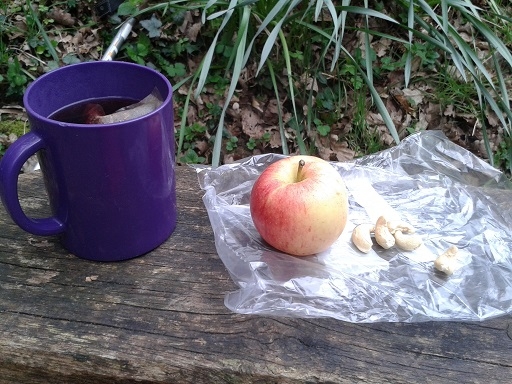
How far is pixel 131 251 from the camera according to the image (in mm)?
694

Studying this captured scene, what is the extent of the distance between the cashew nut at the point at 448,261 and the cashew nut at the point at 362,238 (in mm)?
97

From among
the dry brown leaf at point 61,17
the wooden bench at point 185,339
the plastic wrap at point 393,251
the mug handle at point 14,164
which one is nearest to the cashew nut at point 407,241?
the plastic wrap at point 393,251

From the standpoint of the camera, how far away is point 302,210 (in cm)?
69

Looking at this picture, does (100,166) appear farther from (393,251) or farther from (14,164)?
(393,251)

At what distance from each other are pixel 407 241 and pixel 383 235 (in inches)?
1.4

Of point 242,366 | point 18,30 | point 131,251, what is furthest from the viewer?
point 18,30

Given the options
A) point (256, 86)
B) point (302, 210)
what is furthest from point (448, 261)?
point (256, 86)

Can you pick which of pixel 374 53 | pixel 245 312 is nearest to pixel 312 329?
pixel 245 312

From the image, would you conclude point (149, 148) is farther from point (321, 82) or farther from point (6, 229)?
point (321, 82)

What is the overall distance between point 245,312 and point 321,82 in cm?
115

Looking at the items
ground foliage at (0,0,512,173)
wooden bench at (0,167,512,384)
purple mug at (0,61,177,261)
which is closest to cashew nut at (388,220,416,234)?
wooden bench at (0,167,512,384)

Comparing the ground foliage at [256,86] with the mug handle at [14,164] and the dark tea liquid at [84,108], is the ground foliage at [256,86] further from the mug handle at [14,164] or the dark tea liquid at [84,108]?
the mug handle at [14,164]

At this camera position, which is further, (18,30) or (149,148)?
(18,30)

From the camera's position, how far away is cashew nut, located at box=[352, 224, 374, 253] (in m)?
0.74
